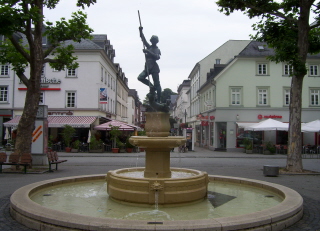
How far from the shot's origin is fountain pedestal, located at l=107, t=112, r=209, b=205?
7465 millimetres

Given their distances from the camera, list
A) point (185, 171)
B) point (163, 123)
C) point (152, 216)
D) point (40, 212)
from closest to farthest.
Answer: point (40, 212) → point (152, 216) → point (163, 123) → point (185, 171)

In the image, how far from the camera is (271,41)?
59.3 ft

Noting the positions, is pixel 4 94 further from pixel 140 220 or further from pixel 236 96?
pixel 140 220

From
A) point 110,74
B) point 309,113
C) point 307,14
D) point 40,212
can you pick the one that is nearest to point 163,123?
point 40,212

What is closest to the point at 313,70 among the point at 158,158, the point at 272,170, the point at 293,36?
the point at 293,36

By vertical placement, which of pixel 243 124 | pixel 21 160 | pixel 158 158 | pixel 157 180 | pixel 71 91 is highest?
pixel 71 91

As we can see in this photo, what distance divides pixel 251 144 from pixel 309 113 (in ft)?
26.2

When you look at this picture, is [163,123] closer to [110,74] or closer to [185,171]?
[185,171]

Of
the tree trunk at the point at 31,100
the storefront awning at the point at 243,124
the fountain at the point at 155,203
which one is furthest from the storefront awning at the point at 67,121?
the fountain at the point at 155,203

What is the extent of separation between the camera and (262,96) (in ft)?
117

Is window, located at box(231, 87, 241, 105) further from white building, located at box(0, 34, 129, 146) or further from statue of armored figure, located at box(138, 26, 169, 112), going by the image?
statue of armored figure, located at box(138, 26, 169, 112)

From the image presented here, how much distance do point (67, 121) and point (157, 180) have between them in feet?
95.0

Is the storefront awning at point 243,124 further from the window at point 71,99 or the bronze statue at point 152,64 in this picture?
the bronze statue at point 152,64

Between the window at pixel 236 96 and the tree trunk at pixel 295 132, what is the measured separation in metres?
19.5
